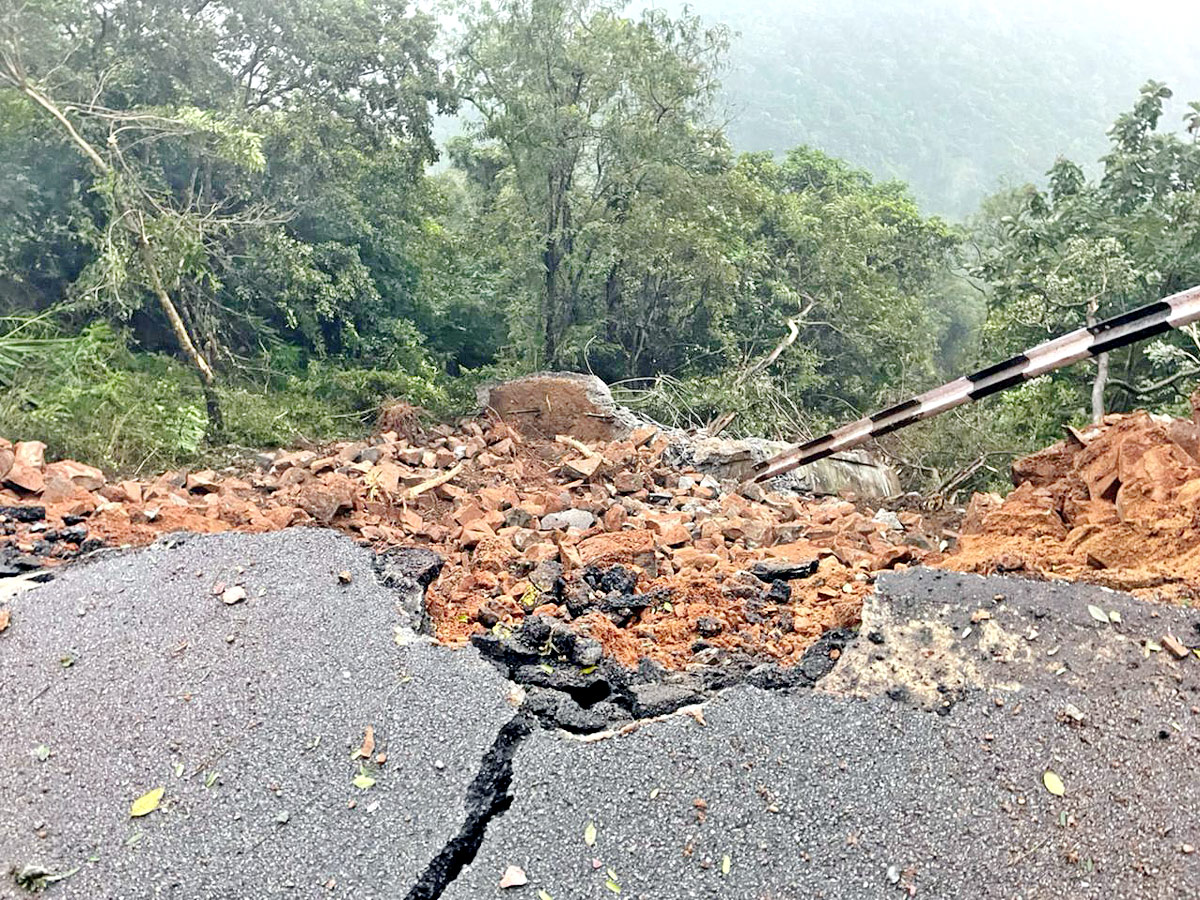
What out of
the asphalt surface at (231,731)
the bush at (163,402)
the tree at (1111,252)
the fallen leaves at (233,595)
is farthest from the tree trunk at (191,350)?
the tree at (1111,252)

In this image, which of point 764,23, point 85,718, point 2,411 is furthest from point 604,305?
point 764,23

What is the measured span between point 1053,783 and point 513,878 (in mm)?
1438

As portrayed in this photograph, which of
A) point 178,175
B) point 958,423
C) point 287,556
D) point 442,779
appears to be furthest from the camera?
point 178,175

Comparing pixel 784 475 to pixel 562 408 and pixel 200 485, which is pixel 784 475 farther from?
pixel 200 485

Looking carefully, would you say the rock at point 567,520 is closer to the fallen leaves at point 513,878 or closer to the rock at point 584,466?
the rock at point 584,466

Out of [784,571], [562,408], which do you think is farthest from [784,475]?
[784,571]

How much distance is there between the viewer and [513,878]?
2148 mm

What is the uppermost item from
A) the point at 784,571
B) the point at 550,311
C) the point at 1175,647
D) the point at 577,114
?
the point at 577,114

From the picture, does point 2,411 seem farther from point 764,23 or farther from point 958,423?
point 764,23

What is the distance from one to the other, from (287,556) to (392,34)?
427 inches

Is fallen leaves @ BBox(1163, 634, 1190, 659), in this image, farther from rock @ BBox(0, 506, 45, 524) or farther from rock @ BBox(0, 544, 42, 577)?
rock @ BBox(0, 506, 45, 524)

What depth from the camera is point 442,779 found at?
243 centimetres

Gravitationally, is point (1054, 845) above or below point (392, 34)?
below

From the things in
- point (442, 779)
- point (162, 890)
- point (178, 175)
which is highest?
point (178, 175)
